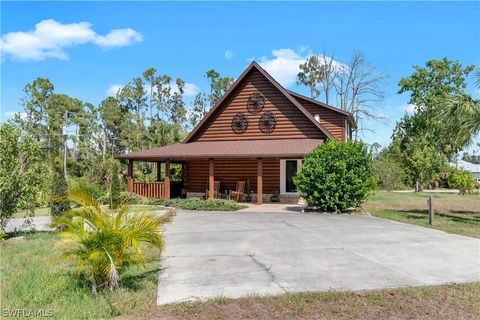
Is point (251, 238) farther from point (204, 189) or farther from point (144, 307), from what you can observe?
point (204, 189)

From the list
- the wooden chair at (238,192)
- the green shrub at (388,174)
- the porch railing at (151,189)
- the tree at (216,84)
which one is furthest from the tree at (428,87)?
the porch railing at (151,189)

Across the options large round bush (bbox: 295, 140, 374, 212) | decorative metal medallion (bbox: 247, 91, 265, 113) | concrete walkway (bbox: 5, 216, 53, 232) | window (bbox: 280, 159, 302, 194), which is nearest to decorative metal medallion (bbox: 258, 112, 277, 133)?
decorative metal medallion (bbox: 247, 91, 265, 113)

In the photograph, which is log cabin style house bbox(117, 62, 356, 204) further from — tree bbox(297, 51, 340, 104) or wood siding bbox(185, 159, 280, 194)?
tree bbox(297, 51, 340, 104)

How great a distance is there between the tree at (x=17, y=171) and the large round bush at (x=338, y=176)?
9081mm

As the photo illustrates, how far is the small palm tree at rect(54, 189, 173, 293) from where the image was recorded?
15.9 ft

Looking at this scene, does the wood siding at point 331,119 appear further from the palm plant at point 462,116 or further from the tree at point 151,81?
the tree at point 151,81

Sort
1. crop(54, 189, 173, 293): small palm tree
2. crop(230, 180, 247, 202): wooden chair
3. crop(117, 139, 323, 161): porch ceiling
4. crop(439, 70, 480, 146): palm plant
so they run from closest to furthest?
crop(54, 189, 173, 293): small palm tree < crop(439, 70, 480, 146): palm plant < crop(117, 139, 323, 161): porch ceiling < crop(230, 180, 247, 202): wooden chair

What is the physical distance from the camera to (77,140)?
128 feet

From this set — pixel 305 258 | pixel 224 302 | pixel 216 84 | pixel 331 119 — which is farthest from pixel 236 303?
pixel 216 84

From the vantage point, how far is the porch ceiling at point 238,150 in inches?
656

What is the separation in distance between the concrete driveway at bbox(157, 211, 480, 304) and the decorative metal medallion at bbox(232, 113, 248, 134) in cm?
1007

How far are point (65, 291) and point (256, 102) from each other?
53.9 ft

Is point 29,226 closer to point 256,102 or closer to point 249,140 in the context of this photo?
point 249,140

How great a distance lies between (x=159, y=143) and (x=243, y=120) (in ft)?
48.8
